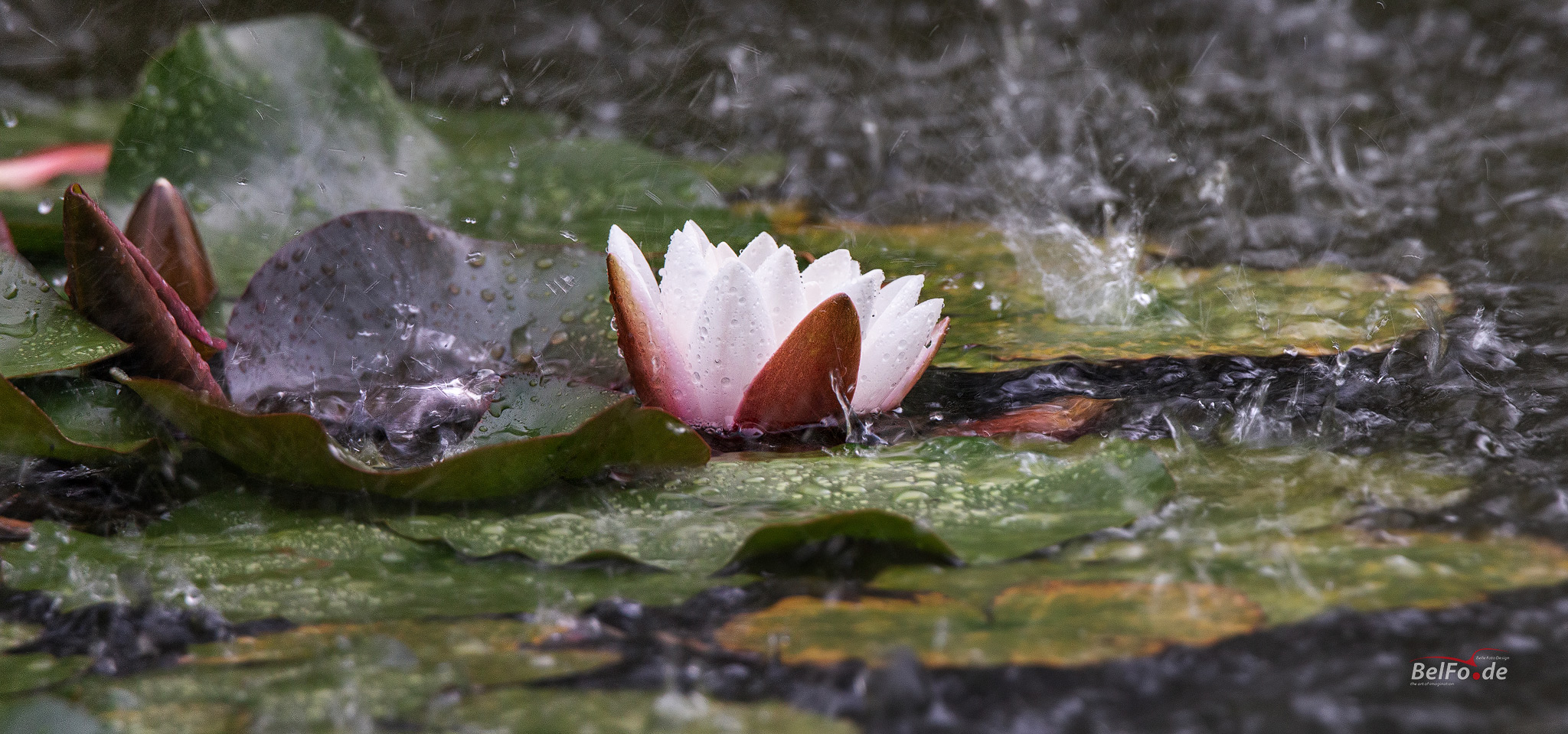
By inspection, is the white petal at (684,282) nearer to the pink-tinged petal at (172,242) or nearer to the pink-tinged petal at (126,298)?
the pink-tinged petal at (126,298)

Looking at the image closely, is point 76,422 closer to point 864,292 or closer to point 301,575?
point 301,575

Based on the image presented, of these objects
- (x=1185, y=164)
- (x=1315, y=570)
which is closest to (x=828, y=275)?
(x=1315, y=570)

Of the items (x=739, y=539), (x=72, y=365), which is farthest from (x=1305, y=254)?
(x=72, y=365)

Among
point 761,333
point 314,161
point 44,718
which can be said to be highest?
point 314,161

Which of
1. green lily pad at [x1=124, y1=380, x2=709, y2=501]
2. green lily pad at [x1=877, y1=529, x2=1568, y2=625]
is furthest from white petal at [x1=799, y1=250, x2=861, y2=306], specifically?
green lily pad at [x1=877, y1=529, x2=1568, y2=625]

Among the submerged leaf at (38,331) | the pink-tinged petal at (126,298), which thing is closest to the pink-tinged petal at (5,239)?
the submerged leaf at (38,331)
